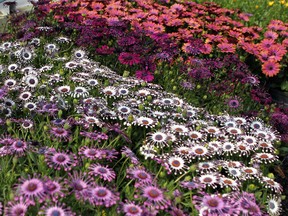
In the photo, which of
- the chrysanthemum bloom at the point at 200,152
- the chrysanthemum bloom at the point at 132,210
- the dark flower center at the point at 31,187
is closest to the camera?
the dark flower center at the point at 31,187

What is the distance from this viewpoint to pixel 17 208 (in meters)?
2.12

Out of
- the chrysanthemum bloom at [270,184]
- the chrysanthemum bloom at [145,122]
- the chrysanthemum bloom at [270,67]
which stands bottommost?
the chrysanthemum bloom at [270,67]

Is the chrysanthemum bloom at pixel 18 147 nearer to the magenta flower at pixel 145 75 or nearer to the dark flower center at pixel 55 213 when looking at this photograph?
the dark flower center at pixel 55 213

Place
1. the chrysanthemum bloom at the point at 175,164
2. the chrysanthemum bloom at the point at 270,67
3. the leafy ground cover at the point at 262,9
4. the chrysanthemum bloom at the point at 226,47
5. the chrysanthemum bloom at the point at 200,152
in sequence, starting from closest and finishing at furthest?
the chrysanthemum bloom at the point at 175,164
the chrysanthemum bloom at the point at 200,152
the chrysanthemum bloom at the point at 270,67
the chrysanthemum bloom at the point at 226,47
the leafy ground cover at the point at 262,9

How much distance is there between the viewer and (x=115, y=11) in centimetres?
568

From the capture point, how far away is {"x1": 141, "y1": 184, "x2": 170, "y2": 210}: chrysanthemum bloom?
A: 2.41 metres

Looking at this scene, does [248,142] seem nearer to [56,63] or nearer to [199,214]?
[199,214]

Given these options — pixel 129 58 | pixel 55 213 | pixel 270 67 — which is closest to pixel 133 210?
pixel 55 213

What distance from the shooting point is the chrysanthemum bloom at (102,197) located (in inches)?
89.7

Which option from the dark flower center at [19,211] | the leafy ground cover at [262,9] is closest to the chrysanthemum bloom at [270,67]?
the leafy ground cover at [262,9]

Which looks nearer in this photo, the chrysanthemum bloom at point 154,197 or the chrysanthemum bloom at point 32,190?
the chrysanthemum bloom at point 32,190

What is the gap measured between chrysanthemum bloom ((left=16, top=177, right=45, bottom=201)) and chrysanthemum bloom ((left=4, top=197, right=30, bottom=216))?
3 cm

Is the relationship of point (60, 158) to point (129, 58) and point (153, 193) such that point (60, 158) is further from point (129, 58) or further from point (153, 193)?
point (129, 58)

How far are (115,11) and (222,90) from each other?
80.2 inches
